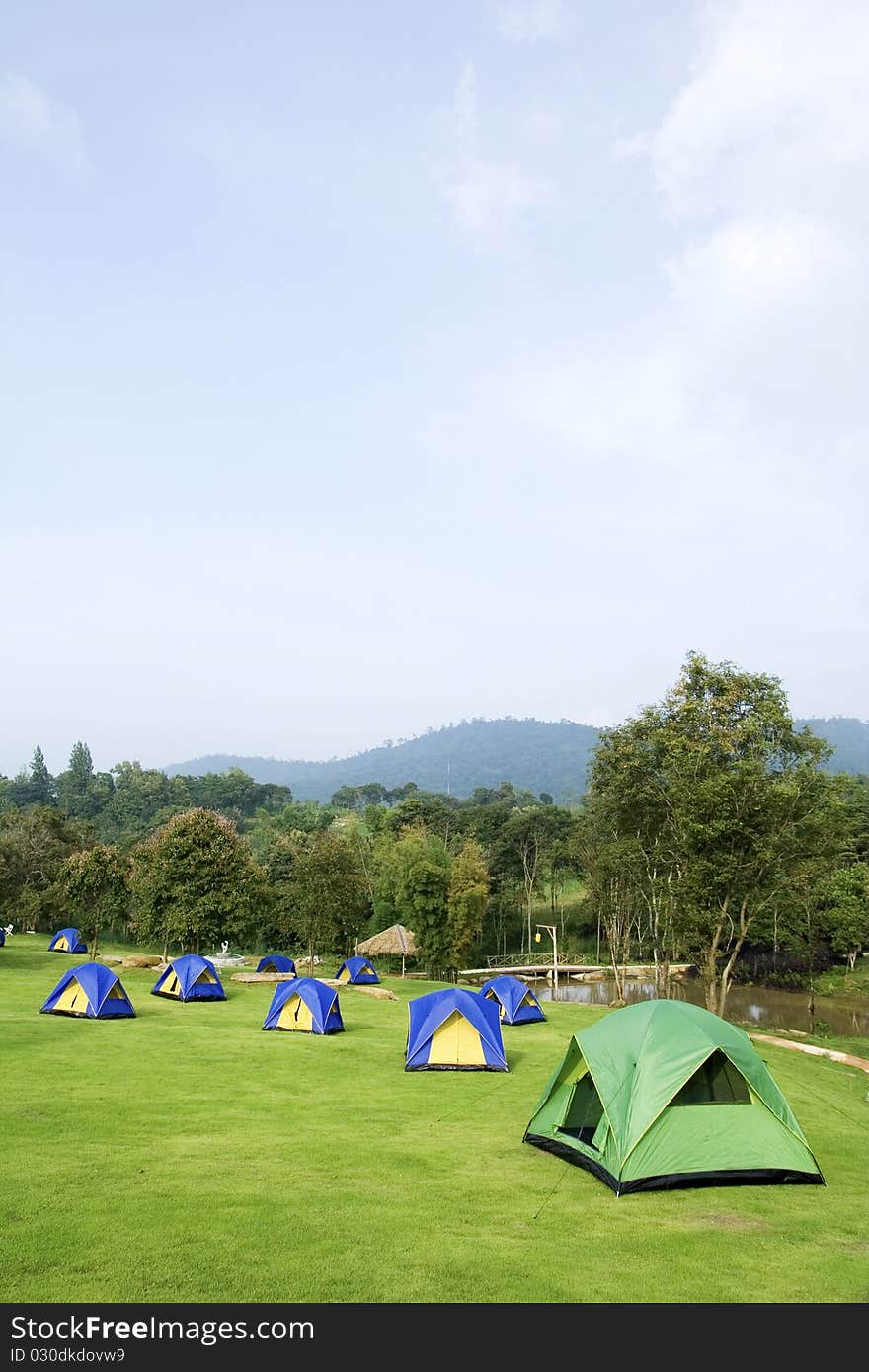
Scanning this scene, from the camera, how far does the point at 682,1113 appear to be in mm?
9852

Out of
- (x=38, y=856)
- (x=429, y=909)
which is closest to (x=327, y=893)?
(x=429, y=909)

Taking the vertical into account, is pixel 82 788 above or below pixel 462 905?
above

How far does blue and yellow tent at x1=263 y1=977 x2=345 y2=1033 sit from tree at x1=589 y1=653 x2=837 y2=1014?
35.1 feet

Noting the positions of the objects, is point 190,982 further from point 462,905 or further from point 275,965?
point 462,905

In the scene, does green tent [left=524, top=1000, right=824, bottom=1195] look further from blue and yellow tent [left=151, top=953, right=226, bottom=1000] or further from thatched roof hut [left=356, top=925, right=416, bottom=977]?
thatched roof hut [left=356, top=925, right=416, bottom=977]

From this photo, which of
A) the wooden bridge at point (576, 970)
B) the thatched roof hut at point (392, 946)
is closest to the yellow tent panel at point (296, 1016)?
the thatched roof hut at point (392, 946)

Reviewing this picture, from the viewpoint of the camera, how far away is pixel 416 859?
4719 cm

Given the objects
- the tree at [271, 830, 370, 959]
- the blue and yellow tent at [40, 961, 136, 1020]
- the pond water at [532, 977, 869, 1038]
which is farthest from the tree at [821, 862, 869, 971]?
the blue and yellow tent at [40, 961, 136, 1020]

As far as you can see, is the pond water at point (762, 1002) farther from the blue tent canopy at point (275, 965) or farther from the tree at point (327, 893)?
the blue tent canopy at point (275, 965)

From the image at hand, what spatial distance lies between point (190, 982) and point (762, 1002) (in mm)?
30136

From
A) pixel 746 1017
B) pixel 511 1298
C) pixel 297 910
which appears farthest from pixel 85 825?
pixel 511 1298

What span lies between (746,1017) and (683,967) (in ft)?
67.0

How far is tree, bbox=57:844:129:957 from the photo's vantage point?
131 ft
